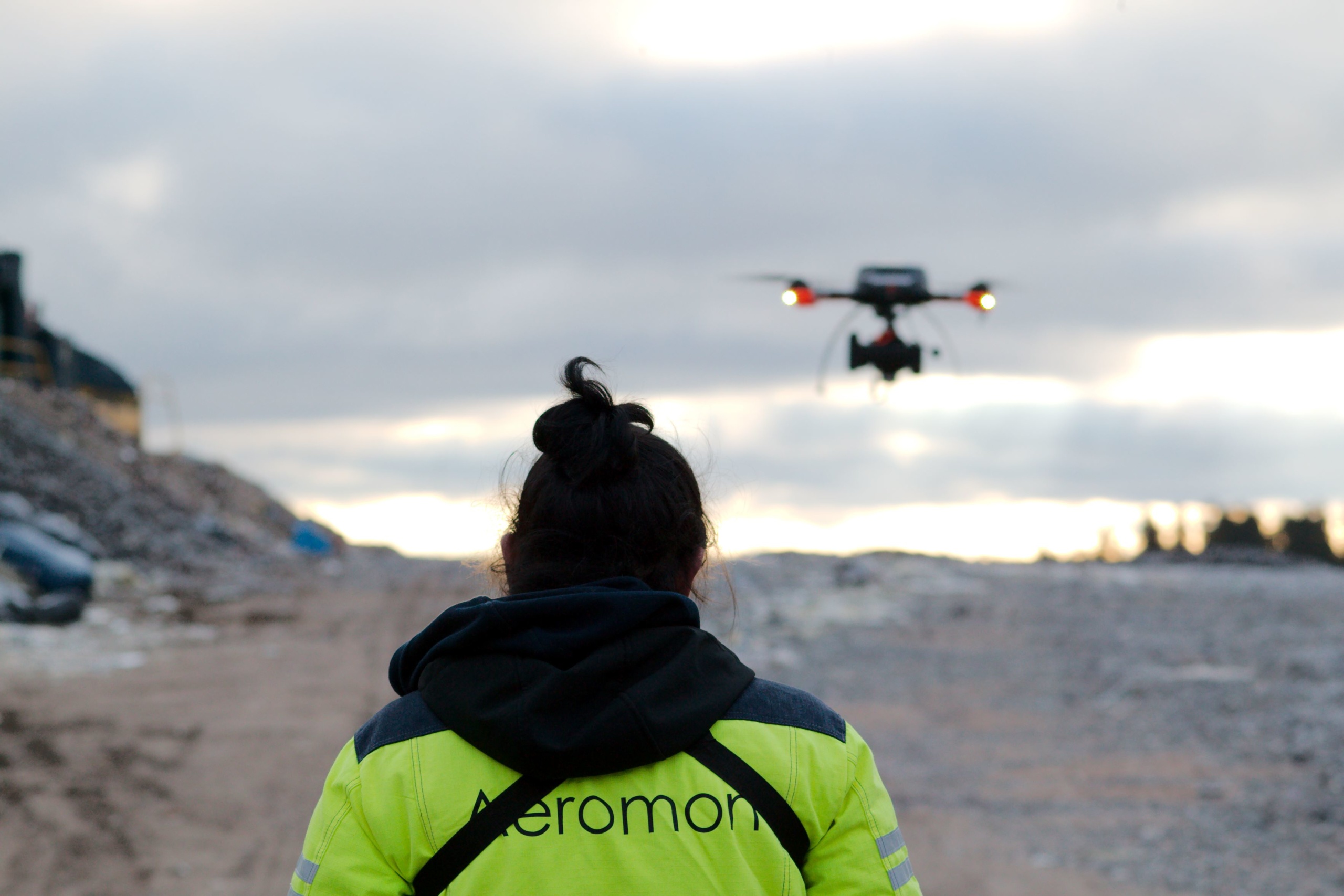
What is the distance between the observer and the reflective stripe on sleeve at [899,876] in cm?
188

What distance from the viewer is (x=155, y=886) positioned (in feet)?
29.8

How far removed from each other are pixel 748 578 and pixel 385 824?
83.8 ft

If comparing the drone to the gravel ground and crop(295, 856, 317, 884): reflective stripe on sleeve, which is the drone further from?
the gravel ground

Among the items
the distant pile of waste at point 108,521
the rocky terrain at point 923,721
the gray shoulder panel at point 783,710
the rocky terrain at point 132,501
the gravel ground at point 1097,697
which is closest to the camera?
the gray shoulder panel at point 783,710

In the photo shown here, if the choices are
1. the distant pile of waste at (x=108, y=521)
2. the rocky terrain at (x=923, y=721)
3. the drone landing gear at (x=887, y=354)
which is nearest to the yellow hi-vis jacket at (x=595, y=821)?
the rocky terrain at (x=923, y=721)

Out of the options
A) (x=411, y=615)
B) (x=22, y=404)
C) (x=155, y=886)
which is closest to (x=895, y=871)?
(x=155, y=886)

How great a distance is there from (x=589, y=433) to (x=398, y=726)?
52cm

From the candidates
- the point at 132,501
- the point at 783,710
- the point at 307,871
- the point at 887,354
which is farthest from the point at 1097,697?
the point at 132,501

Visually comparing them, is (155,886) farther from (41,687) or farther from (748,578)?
(748,578)

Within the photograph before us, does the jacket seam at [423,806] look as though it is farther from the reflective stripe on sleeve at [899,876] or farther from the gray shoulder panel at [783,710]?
the reflective stripe on sleeve at [899,876]

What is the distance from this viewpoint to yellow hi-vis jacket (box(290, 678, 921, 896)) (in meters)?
1.75

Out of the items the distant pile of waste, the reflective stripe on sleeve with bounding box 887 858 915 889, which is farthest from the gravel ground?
the distant pile of waste

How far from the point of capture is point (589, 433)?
6.31 ft

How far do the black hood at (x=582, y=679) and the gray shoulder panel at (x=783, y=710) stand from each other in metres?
0.03
